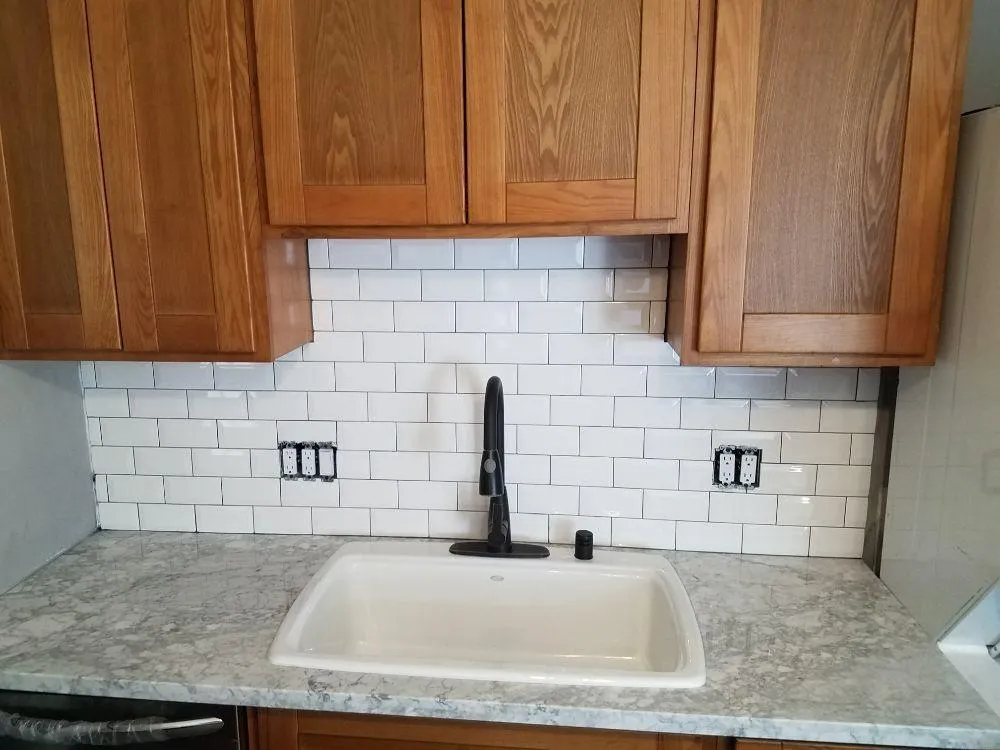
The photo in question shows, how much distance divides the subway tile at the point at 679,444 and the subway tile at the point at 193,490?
1.10m

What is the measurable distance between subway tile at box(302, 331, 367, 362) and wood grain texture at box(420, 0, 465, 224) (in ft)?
1.63

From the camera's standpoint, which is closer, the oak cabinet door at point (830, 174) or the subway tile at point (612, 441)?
the oak cabinet door at point (830, 174)

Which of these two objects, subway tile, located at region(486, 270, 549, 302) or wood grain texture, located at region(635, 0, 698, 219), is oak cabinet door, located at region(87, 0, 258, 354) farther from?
wood grain texture, located at region(635, 0, 698, 219)

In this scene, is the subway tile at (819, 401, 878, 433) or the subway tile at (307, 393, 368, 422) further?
the subway tile at (307, 393, 368, 422)

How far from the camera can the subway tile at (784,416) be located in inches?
61.5

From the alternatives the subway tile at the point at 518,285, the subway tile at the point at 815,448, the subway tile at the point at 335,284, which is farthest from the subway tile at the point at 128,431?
the subway tile at the point at 815,448

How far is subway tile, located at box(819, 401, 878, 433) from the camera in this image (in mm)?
1544

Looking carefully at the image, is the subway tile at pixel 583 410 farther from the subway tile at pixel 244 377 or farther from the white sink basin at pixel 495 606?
the subway tile at pixel 244 377

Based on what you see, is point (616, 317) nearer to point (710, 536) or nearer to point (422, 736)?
point (710, 536)

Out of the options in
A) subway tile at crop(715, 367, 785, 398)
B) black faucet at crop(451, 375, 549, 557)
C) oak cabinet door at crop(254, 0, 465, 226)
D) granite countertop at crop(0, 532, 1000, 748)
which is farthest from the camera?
subway tile at crop(715, 367, 785, 398)

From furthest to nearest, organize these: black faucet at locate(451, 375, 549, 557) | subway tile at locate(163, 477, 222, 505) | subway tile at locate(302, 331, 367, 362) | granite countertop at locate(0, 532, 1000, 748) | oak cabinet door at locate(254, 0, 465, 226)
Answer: subway tile at locate(163, 477, 222, 505)
subway tile at locate(302, 331, 367, 362)
black faucet at locate(451, 375, 549, 557)
oak cabinet door at locate(254, 0, 465, 226)
granite countertop at locate(0, 532, 1000, 748)

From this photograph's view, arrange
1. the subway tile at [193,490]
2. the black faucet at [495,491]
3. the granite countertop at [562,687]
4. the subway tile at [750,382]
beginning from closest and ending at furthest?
the granite countertop at [562,687] → the black faucet at [495,491] → the subway tile at [750,382] → the subway tile at [193,490]

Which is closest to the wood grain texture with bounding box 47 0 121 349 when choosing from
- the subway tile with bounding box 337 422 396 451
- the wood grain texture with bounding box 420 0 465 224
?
the subway tile with bounding box 337 422 396 451

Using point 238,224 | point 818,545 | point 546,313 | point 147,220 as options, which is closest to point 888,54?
point 546,313
